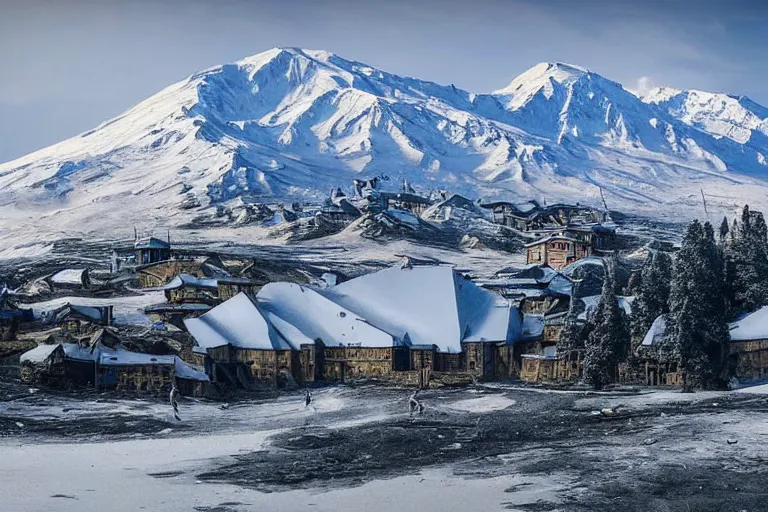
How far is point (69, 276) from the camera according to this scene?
96250 millimetres

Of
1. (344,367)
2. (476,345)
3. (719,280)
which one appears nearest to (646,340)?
(719,280)

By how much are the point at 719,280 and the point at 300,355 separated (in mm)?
23729

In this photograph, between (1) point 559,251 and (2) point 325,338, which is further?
(1) point 559,251

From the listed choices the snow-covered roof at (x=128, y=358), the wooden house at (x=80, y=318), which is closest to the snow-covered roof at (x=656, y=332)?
the snow-covered roof at (x=128, y=358)

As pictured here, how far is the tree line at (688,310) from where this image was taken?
178ft

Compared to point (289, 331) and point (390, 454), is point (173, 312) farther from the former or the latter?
point (390, 454)

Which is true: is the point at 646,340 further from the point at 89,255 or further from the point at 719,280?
the point at 89,255

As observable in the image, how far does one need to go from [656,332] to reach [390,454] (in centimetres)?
2472

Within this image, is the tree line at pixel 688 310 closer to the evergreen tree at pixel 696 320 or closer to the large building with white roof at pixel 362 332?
the evergreen tree at pixel 696 320

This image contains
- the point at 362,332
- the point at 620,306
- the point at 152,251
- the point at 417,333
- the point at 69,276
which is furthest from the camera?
the point at 152,251

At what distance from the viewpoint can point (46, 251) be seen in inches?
4867

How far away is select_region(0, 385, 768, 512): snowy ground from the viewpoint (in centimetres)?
3097

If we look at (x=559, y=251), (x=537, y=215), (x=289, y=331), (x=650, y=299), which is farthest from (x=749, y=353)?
(x=537, y=215)

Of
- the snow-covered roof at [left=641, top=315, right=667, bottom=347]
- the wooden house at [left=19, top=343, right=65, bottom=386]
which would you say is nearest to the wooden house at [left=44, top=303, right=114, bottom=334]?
the wooden house at [left=19, top=343, right=65, bottom=386]
